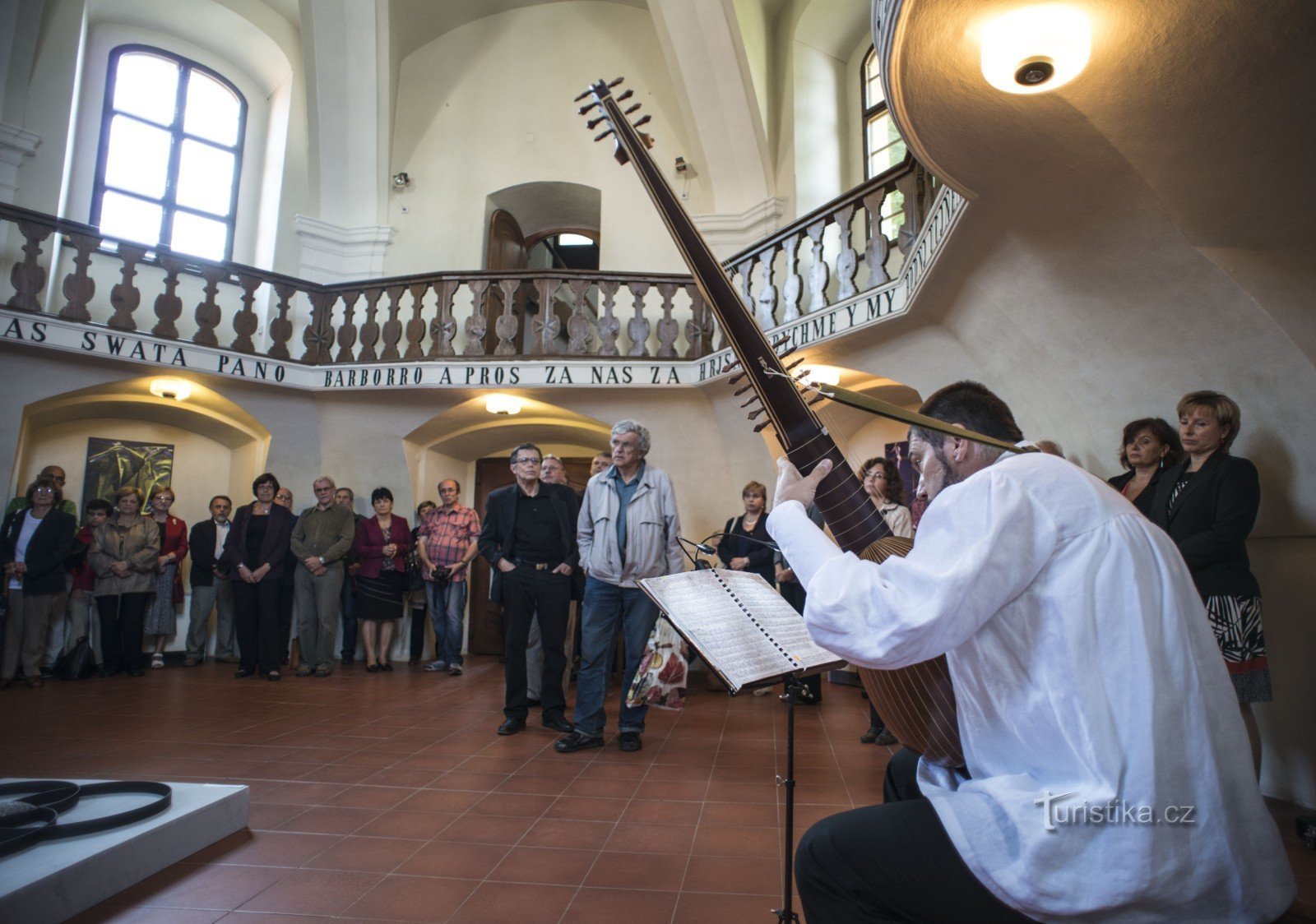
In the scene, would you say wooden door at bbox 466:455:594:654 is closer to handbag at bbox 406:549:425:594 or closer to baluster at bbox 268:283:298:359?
handbag at bbox 406:549:425:594

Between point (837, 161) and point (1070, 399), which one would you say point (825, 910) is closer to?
point (1070, 399)

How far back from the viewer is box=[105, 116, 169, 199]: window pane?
9.48 m

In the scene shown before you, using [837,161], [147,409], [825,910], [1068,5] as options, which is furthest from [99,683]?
[837,161]

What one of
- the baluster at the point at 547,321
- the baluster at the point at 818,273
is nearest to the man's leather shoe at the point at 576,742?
the baluster at the point at 818,273

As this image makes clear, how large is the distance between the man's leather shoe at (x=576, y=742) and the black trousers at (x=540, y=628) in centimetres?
42

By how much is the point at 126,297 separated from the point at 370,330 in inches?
89.1

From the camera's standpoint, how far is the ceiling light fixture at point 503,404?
28.9ft

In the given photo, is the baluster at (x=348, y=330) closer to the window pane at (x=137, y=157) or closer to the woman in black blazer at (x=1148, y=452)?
the window pane at (x=137, y=157)

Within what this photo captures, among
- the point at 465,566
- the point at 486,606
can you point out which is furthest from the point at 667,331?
the point at 486,606

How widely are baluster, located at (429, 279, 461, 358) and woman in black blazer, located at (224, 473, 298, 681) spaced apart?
2.12 metres

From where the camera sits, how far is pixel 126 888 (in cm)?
244

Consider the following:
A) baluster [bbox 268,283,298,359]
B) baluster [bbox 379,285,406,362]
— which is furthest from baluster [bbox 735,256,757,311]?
baluster [bbox 268,283,298,359]

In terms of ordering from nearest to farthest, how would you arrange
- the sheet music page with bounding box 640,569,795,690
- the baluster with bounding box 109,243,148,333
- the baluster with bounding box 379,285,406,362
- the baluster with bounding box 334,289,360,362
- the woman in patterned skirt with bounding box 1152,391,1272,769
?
1. the sheet music page with bounding box 640,569,795,690
2. the woman in patterned skirt with bounding box 1152,391,1272,769
3. the baluster with bounding box 109,243,148,333
4. the baluster with bounding box 379,285,406,362
5. the baluster with bounding box 334,289,360,362

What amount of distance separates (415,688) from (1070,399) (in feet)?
17.3
